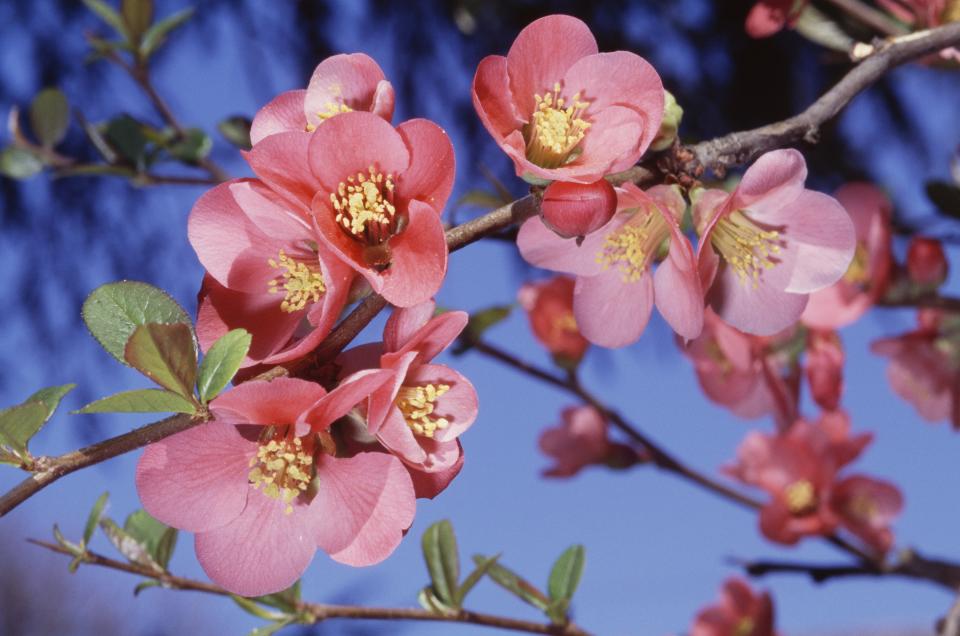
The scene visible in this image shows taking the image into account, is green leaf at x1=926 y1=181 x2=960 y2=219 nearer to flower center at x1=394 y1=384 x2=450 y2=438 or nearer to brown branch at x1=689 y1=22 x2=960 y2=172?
brown branch at x1=689 y1=22 x2=960 y2=172

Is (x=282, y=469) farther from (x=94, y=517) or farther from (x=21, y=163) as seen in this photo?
(x=21, y=163)

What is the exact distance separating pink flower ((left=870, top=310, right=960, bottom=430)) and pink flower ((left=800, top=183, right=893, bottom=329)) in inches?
4.5

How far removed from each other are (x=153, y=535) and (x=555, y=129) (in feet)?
1.35

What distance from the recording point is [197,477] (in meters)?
0.47

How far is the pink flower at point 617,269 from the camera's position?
22.1 inches

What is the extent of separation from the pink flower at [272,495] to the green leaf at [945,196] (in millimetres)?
712

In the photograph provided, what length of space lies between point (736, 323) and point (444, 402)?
0.69 ft

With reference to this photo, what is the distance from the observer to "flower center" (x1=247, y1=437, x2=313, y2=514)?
1.53 feet

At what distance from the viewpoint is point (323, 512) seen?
1.59 feet

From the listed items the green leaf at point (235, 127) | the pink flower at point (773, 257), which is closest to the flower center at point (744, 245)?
the pink flower at point (773, 257)

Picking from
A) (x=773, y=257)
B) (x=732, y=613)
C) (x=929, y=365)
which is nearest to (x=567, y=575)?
(x=773, y=257)

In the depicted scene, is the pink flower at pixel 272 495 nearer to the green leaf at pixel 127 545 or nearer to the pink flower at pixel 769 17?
the green leaf at pixel 127 545

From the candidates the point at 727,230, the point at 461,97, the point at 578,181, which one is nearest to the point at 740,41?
the point at 461,97

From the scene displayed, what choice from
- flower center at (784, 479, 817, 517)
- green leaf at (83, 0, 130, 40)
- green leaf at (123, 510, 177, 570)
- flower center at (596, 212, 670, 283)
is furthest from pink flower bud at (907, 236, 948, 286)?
green leaf at (83, 0, 130, 40)
